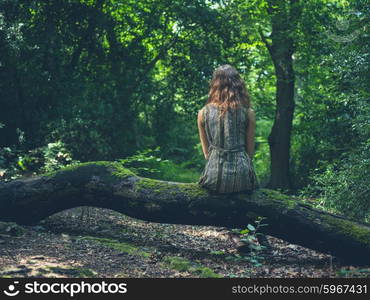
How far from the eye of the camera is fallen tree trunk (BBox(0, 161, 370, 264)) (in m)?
6.24

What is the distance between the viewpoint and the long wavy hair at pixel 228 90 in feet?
21.0

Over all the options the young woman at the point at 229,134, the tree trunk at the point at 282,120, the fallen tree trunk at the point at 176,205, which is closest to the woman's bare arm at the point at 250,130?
the young woman at the point at 229,134

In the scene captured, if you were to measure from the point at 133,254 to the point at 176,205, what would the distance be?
85 centimetres

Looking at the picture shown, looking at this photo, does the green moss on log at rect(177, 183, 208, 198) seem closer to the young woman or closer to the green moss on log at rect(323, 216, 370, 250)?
the young woman

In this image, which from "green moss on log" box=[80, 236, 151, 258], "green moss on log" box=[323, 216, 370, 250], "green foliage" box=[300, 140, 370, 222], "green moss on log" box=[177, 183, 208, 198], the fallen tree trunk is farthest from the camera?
"green foliage" box=[300, 140, 370, 222]

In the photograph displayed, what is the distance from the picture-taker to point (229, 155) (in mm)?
6438

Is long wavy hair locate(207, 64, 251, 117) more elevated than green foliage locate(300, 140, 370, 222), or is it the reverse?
long wavy hair locate(207, 64, 251, 117)

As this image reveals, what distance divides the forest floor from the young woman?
0.92 meters

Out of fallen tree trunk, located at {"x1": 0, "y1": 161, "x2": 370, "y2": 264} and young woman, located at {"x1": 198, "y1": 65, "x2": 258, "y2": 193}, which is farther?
young woman, located at {"x1": 198, "y1": 65, "x2": 258, "y2": 193}

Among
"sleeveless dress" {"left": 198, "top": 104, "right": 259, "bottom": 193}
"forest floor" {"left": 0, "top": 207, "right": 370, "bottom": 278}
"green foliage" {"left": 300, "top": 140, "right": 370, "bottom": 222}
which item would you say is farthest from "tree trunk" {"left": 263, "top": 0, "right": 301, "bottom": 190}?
"sleeveless dress" {"left": 198, "top": 104, "right": 259, "bottom": 193}

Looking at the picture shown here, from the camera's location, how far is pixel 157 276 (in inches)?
217

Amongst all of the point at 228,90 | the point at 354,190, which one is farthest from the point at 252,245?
the point at 354,190

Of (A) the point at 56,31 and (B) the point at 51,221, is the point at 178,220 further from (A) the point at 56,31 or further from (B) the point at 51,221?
(A) the point at 56,31

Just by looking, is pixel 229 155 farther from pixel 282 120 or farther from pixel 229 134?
pixel 282 120
